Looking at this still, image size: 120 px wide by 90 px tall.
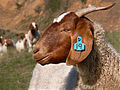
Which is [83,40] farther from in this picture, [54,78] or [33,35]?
[33,35]

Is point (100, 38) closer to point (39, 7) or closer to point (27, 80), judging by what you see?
point (27, 80)

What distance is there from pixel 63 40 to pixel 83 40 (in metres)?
0.20

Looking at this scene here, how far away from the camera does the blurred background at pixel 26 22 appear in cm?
689

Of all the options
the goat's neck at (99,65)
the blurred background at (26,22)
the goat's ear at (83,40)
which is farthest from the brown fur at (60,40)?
the blurred background at (26,22)

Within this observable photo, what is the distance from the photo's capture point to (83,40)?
94.7 inches

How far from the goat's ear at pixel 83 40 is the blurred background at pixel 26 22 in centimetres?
345

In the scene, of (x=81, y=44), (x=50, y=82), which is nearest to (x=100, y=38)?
(x=81, y=44)

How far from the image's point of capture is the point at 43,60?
254 cm

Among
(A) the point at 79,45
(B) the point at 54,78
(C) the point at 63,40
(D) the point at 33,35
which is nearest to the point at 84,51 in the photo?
(A) the point at 79,45

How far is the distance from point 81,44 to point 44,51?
380mm

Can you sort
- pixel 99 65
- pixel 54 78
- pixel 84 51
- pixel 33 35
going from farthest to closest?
pixel 33 35, pixel 54 78, pixel 99 65, pixel 84 51

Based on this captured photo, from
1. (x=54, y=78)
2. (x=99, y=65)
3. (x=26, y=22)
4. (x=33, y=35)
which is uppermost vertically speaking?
(x=99, y=65)

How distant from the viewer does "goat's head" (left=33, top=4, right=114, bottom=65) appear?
8.00 ft

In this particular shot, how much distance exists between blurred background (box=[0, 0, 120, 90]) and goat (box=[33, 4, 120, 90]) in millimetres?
3310
